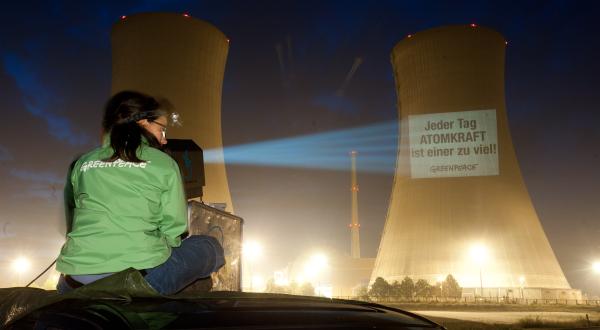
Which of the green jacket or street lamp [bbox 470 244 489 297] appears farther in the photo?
street lamp [bbox 470 244 489 297]

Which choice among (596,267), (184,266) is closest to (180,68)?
(184,266)

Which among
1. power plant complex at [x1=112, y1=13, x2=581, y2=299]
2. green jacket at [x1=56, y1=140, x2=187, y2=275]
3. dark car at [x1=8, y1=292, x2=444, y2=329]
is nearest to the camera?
dark car at [x1=8, y1=292, x2=444, y2=329]

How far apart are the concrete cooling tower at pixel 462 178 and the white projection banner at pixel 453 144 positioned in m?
0.05

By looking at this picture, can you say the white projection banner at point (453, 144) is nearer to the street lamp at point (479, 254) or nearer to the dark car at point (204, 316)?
the street lamp at point (479, 254)

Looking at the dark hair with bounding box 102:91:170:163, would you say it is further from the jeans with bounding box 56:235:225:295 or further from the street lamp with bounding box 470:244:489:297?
the street lamp with bounding box 470:244:489:297

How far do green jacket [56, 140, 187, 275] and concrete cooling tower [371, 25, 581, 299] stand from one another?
22.3 meters

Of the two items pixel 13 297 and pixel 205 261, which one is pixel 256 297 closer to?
pixel 205 261

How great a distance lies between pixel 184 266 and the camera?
1800 mm

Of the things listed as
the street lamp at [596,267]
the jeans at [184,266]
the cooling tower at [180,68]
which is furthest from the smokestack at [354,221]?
the jeans at [184,266]

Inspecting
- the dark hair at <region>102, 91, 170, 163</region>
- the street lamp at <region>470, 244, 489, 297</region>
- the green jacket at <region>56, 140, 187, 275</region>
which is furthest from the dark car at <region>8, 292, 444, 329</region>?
the street lamp at <region>470, 244, 489, 297</region>

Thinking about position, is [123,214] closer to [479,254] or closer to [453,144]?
[453,144]

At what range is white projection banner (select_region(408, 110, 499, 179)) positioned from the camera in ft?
74.4

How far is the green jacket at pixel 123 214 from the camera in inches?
65.0

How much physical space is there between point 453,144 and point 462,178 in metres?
1.72
